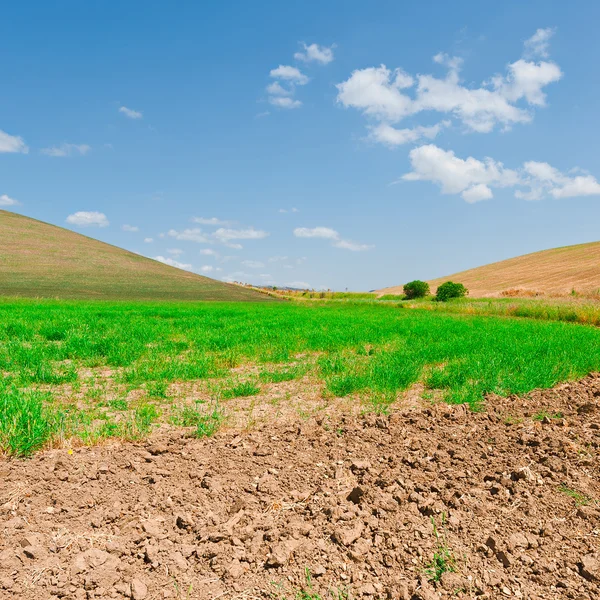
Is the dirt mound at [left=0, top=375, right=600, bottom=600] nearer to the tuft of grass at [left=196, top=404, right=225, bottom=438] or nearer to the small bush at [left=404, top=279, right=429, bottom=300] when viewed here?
the tuft of grass at [left=196, top=404, right=225, bottom=438]

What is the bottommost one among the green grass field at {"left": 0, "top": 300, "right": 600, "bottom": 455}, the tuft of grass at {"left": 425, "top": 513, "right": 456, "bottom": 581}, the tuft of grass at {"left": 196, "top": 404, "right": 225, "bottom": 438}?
the tuft of grass at {"left": 425, "top": 513, "right": 456, "bottom": 581}

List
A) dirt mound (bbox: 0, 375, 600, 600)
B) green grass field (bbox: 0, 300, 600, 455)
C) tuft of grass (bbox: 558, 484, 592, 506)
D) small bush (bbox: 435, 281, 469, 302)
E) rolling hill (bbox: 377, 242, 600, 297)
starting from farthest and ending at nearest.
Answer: small bush (bbox: 435, 281, 469, 302)
rolling hill (bbox: 377, 242, 600, 297)
green grass field (bbox: 0, 300, 600, 455)
tuft of grass (bbox: 558, 484, 592, 506)
dirt mound (bbox: 0, 375, 600, 600)

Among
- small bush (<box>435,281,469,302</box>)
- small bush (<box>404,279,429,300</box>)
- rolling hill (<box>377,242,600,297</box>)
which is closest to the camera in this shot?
rolling hill (<box>377,242,600,297</box>)

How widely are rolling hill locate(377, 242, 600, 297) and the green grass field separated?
31.5m

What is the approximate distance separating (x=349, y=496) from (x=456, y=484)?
959 millimetres

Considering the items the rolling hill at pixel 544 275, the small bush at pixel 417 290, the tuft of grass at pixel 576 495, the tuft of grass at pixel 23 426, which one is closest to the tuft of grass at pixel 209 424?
the tuft of grass at pixel 23 426

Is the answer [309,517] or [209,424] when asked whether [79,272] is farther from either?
[309,517]

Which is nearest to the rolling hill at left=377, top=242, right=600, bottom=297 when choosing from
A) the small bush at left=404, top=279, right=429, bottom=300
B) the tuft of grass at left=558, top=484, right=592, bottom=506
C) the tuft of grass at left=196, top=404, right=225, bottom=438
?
the small bush at left=404, top=279, right=429, bottom=300

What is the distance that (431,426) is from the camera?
5195mm

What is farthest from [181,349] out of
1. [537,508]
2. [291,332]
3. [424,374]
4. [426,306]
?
[426,306]

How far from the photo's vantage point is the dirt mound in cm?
284

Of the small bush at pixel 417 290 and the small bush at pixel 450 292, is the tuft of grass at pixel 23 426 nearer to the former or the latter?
the small bush at pixel 450 292

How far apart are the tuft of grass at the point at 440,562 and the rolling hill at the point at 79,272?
41.8 meters

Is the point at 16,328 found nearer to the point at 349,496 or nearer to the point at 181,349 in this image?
the point at 181,349
